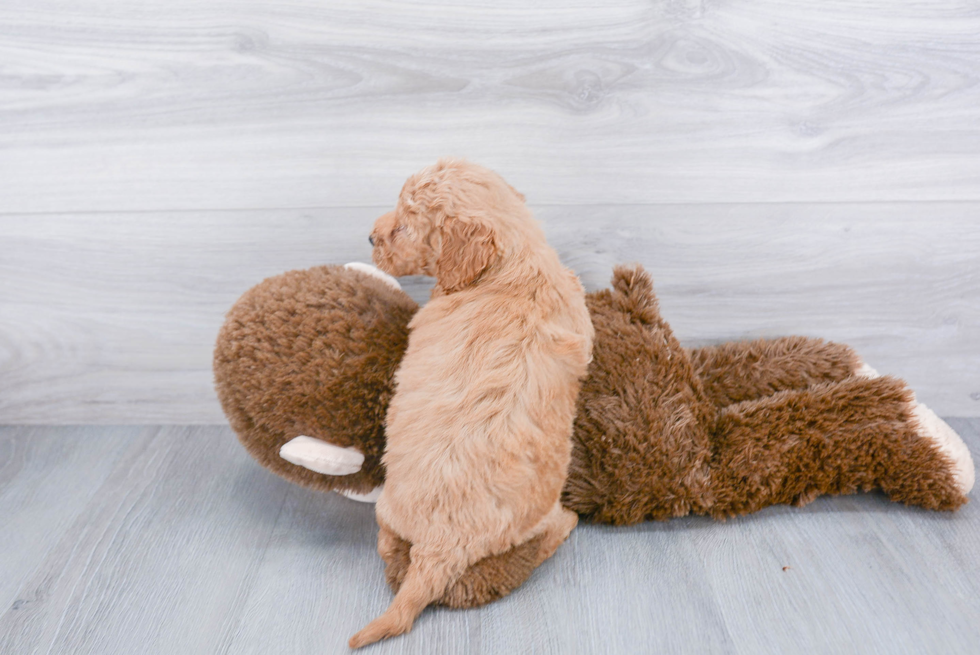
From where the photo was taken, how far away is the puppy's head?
807 mm

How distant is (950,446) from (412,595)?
0.82 metres

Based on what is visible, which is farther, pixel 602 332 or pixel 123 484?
pixel 123 484

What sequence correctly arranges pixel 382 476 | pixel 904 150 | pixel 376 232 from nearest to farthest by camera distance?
1. pixel 376 232
2. pixel 382 476
3. pixel 904 150

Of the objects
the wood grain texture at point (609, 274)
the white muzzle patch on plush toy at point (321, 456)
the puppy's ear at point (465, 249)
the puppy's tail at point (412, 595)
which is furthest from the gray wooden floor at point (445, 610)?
the puppy's ear at point (465, 249)

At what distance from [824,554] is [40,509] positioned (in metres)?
1.22

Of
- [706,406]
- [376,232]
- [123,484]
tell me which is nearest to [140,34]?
[376,232]

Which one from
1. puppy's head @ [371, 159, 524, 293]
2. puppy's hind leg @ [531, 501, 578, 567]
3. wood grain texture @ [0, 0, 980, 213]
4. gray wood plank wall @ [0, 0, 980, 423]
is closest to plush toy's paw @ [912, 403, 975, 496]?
gray wood plank wall @ [0, 0, 980, 423]

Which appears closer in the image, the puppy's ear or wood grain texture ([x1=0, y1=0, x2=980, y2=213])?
the puppy's ear

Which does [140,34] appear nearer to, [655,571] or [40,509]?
[40,509]

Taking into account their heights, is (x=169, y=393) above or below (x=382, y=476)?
below

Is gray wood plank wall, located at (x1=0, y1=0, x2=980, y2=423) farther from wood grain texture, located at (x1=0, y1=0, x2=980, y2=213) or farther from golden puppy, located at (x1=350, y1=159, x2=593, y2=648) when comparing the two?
golden puppy, located at (x1=350, y1=159, x2=593, y2=648)

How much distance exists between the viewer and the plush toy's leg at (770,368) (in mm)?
1104

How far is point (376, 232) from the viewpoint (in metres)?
0.86

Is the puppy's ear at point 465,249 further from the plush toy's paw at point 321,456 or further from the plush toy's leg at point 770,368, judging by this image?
the plush toy's leg at point 770,368
